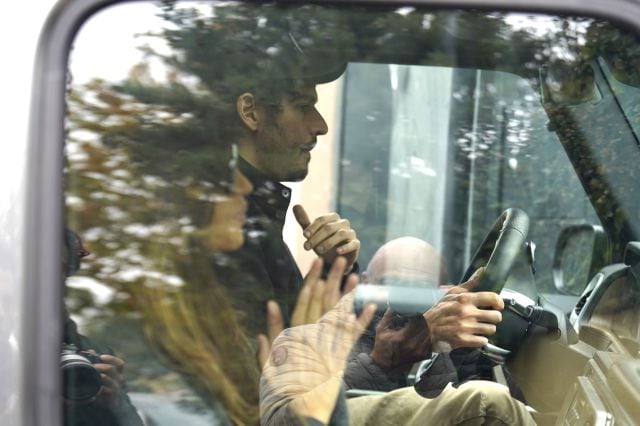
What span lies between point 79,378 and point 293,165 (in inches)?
20.3

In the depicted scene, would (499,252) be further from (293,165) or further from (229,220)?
(229,220)

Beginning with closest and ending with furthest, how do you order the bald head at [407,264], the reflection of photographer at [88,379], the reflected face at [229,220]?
the reflection of photographer at [88,379]
the reflected face at [229,220]
the bald head at [407,264]

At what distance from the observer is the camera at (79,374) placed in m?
1.58

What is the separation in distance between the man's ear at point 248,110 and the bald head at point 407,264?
316mm

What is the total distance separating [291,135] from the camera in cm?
181

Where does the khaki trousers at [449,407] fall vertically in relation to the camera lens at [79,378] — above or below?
below

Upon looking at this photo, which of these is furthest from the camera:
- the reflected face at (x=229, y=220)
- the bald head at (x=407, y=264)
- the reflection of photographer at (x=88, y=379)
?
the bald head at (x=407, y=264)

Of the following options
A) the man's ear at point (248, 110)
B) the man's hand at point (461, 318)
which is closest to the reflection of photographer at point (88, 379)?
the man's ear at point (248, 110)

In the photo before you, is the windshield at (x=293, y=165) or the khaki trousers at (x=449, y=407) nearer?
the windshield at (x=293, y=165)

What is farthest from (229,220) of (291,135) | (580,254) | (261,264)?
(580,254)

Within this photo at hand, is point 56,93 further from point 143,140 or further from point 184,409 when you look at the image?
point 184,409

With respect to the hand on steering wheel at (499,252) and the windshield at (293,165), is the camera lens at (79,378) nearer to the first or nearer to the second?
the windshield at (293,165)

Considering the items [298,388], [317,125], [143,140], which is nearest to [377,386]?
[298,388]

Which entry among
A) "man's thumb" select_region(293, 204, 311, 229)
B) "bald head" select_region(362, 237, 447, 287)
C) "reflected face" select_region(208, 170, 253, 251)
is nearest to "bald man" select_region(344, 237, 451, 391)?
"bald head" select_region(362, 237, 447, 287)
